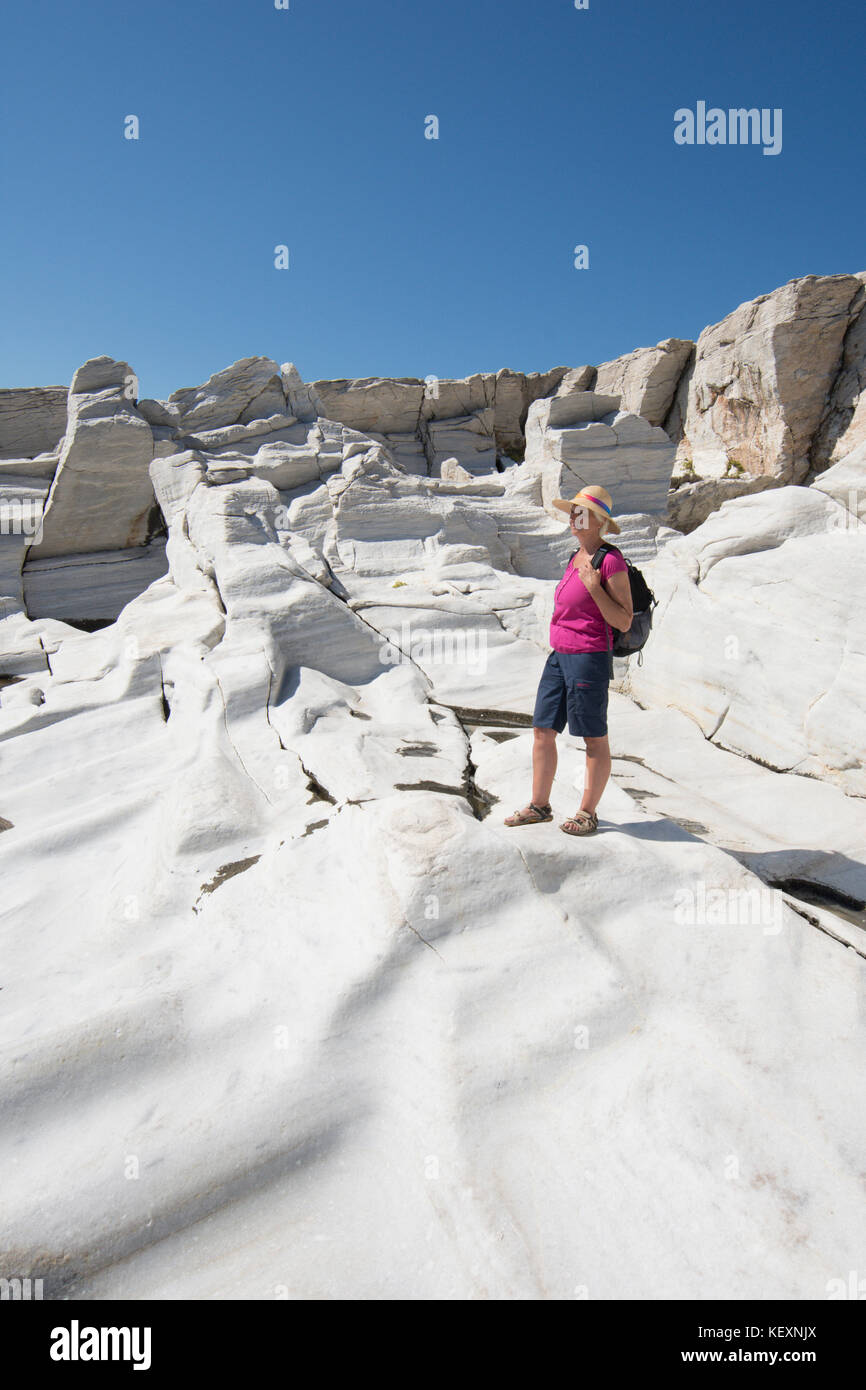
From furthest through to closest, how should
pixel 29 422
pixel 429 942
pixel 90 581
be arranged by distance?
1. pixel 29 422
2. pixel 90 581
3. pixel 429 942

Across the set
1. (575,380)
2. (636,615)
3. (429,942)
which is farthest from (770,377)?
(429,942)

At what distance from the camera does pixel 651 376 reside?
843 inches

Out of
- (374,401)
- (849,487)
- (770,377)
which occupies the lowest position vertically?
(849,487)

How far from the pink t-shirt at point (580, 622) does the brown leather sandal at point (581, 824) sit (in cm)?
77

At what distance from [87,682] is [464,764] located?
3.67 m

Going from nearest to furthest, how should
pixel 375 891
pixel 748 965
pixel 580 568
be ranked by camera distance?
pixel 748 965 < pixel 375 891 < pixel 580 568

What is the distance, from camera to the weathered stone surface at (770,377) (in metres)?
17.2

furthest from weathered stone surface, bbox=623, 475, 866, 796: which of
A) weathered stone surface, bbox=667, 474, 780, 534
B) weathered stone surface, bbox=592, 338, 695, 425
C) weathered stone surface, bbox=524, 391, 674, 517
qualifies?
weathered stone surface, bbox=592, 338, 695, 425

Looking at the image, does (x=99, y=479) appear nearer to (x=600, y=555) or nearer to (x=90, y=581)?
(x=90, y=581)

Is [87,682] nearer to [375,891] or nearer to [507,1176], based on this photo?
[375,891]

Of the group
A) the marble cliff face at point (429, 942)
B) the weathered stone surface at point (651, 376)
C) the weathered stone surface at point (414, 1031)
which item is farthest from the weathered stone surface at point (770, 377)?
the weathered stone surface at point (414, 1031)

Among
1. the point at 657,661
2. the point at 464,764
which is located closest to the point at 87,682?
the point at 464,764

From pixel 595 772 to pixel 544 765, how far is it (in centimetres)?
26

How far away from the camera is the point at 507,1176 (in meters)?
1.90
